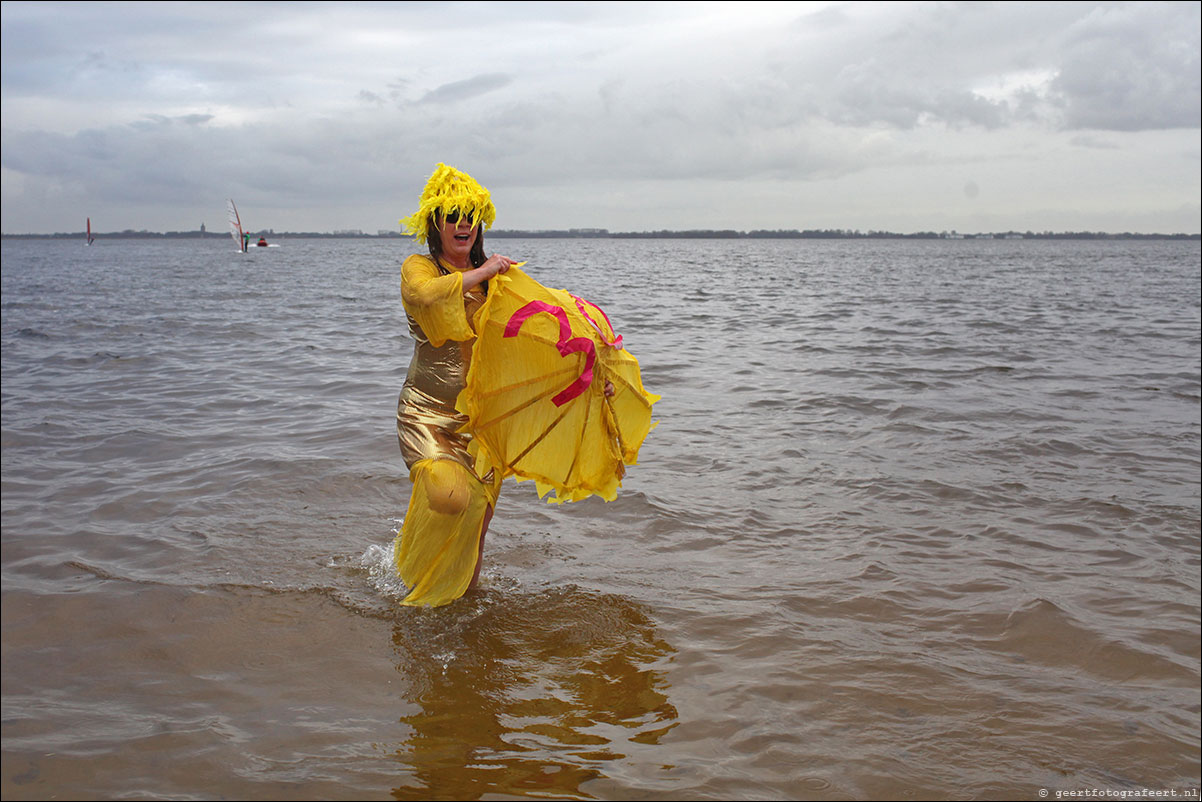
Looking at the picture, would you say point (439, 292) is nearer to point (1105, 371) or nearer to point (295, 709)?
point (295, 709)

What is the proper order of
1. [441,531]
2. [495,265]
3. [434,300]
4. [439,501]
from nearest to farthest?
[434,300], [495,265], [439,501], [441,531]

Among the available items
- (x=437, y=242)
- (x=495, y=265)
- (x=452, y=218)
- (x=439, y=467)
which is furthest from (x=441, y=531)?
(x=452, y=218)

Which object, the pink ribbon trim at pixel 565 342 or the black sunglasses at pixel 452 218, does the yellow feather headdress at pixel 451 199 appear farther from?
the pink ribbon trim at pixel 565 342

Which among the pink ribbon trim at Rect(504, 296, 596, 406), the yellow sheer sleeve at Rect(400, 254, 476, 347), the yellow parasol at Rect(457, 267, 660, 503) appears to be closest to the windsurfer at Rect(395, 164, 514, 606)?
the yellow sheer sleeve at Rect(400, 254, 476, 347)

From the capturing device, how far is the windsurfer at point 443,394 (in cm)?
475

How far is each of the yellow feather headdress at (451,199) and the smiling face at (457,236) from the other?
0.04 meters

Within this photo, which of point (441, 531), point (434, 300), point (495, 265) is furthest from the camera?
point (441, 531)

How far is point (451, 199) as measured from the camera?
15.7ft

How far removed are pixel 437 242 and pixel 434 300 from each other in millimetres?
485

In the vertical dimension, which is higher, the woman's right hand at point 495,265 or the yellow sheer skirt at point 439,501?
the woman's right hand at point 495,265

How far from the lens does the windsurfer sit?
4754 millimetres

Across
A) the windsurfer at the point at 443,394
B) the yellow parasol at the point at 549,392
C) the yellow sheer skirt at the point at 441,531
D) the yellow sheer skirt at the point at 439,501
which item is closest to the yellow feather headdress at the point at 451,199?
the windsurfer at the point at 443,394

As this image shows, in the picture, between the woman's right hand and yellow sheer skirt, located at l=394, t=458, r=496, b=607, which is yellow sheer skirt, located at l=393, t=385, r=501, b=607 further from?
the woman's right hand

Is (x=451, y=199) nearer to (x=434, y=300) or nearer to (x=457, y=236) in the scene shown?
(x=457, y=236)
